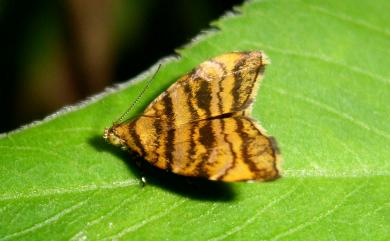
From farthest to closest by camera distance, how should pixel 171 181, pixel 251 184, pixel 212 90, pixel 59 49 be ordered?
pixel 59 49, pixel 212 90, pixel 171 181, pixel 251 184

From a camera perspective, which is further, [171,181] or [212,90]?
[212,90]

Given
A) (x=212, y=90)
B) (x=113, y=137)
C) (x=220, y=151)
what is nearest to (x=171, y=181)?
(x=220, y=151)

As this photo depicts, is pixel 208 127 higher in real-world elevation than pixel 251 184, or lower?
higher

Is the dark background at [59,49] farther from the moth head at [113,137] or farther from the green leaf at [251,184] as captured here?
the moth head at [113,137]

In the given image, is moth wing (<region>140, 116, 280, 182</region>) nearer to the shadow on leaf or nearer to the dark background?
the shadow on leaf

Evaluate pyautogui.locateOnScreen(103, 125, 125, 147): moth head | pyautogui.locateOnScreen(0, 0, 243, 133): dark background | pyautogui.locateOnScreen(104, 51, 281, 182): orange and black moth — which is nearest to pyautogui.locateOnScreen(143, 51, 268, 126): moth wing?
pyautogui.locateOnScreen(104, 51, 281, 182): orange and black moth

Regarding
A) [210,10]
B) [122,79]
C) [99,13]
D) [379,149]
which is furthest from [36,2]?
[379,149]

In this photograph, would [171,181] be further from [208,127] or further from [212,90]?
[212,90]

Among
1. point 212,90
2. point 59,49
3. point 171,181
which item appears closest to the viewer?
point 171,181
